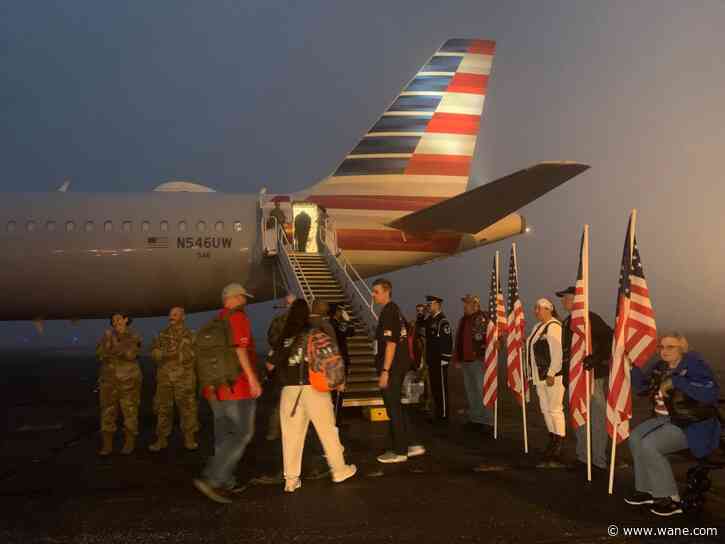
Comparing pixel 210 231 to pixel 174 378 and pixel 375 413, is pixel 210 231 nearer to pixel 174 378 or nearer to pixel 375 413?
pixel 375 413

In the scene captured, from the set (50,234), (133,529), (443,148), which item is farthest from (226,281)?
(133,529)

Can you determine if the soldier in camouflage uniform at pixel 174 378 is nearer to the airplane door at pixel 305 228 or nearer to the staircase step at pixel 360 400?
the staircase step at pixel 360 400

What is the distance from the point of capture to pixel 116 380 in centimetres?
725

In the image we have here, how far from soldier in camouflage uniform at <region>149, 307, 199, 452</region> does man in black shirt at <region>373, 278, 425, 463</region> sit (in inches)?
98.9

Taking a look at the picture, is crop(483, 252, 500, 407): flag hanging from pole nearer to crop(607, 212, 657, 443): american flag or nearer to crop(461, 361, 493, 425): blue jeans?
crop(461, 361, 493, 425): blue jeans

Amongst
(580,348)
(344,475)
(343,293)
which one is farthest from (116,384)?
(343,293)

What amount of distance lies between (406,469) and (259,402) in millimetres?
6942

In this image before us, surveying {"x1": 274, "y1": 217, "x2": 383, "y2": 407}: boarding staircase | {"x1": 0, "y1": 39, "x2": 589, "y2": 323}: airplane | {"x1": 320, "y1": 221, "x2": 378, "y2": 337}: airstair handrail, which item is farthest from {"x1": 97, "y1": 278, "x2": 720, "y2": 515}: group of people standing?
{"x1": 0, "y1": 39, "x2": 589, "y2": 323}: airplane

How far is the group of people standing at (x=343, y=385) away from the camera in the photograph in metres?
4.84

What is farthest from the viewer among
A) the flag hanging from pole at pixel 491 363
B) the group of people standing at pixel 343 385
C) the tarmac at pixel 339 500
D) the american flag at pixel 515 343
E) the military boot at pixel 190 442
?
the flag hanging from pole at pixel 491 363

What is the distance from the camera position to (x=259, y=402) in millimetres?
12742

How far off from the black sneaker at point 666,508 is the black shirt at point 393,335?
298 cm

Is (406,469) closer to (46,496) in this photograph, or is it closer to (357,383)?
(46,496)

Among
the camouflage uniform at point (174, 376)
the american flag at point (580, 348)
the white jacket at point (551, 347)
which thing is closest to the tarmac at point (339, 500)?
the camouflage uniform at point (174, 376)
